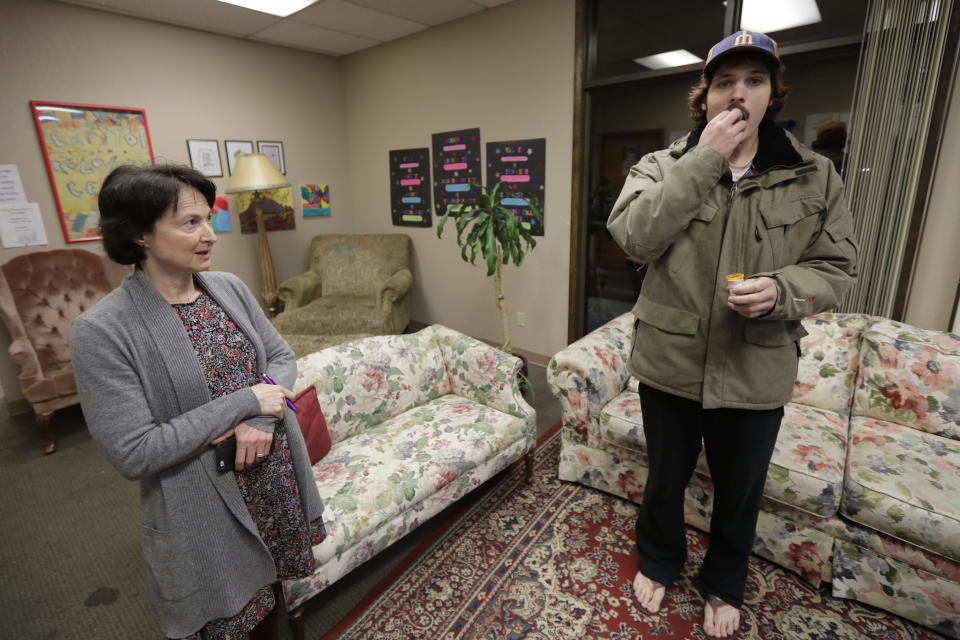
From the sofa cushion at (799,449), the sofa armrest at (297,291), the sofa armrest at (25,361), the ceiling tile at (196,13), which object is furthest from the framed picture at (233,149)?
the sofa cushion at (799,449)

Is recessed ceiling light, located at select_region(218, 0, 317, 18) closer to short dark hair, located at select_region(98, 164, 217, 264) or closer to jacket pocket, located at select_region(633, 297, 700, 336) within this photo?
short dark hair, located at select_region(98, 164, 217, 264)

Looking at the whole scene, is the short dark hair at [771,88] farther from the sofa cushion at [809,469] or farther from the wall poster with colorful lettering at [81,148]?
the wall poster with colorful lettering at [81,148]

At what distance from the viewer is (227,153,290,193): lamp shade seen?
341 centimetres

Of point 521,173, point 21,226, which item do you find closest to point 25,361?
point 21,226

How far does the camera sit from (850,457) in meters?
1.64

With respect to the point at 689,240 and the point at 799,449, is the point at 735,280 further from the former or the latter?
the point at 799,449

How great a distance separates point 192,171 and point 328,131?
12.9 feet

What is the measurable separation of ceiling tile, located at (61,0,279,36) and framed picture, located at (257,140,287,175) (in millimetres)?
836

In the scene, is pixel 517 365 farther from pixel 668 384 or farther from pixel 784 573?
pixel 784 573

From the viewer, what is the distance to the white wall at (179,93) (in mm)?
2861

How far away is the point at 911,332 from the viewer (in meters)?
1.88

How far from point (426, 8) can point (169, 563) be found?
3495 mm

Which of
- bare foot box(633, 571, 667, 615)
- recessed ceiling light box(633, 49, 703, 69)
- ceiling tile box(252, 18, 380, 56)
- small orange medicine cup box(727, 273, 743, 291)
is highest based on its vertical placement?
ceiling tile box(252, 18, 380, 56)

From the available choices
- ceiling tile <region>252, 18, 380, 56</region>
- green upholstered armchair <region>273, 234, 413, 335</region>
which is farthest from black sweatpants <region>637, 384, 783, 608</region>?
ceiling tile <region>252, 18, 380, 56</region>
